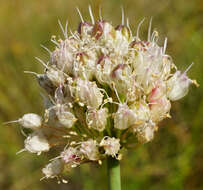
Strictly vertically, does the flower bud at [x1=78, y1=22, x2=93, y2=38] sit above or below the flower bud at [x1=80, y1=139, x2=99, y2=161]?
above

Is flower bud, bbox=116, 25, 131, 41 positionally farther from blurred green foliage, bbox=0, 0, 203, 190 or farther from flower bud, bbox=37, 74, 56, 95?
blurred green foliage, bbox=0, 0, 203, 190

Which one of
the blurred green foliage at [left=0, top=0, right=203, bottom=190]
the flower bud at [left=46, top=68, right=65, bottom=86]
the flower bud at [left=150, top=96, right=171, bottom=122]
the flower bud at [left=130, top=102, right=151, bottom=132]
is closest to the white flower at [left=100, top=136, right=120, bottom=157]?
the flower bud at [left=130, top=102, right=151, bottom=132]

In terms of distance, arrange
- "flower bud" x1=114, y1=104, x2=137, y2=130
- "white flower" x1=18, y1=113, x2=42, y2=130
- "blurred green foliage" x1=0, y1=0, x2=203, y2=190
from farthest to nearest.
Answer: "blurred green foliage" x1=0, y1=0, x2=203, y2=190 < "white flower" x1=18, y1=113, x2=42, y2=130 < "flower bud" x1=114, y1=104, x2=137, y2=130

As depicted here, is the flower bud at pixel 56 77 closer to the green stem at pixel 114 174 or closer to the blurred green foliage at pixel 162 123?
the green stem at pixel 114 174

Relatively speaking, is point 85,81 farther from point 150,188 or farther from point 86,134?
point 150,188

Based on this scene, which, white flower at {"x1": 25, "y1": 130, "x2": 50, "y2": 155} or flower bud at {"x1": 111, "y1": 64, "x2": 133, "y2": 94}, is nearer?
flower bud at {"x1": 111, "y1": 64, "x2": 133, "y2": 94}

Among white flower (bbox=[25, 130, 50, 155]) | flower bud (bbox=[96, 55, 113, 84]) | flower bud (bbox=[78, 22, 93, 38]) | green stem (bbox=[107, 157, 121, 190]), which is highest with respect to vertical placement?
flower bud (bbox=[78, 22, 93, 38])
